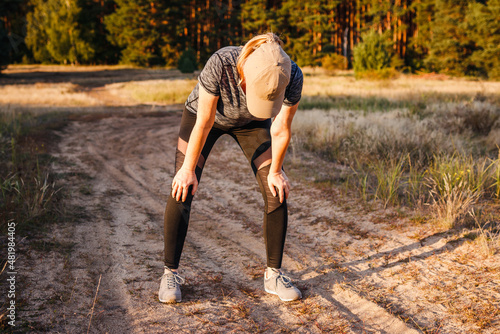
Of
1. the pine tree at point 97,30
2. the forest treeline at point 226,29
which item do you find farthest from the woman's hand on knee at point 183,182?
the pine tree at point 97,30

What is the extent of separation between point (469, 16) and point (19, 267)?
3226 cm

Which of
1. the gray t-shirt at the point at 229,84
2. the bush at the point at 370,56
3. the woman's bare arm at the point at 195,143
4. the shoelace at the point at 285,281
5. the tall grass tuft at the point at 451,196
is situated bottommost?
the shoelace at the point at 285,281

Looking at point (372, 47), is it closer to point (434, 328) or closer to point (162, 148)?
point (162, 148)

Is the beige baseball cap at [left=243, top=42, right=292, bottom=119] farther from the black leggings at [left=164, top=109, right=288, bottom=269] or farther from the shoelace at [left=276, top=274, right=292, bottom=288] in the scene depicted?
the shoelace at [left=276, top=274, right=292, bottom=288]

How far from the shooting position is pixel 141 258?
11.5 ft

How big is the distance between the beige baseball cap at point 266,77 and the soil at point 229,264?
1414 mm

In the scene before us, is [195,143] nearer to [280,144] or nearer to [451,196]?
[280,144]

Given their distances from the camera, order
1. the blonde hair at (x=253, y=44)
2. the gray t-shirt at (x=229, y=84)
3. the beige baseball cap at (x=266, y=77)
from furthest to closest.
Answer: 1. the gray t-shirt at (x=229, y=84)
2. the blonde hair at (x=253, y=44)
3. the beige baseball cap at (x=266, y=77)

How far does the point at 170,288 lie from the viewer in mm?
2791

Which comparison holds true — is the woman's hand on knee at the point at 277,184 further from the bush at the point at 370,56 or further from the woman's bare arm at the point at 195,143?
the bush at the point at 370,56

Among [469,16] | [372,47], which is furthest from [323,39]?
[372,47]

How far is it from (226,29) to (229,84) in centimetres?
4465

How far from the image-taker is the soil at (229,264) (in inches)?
102

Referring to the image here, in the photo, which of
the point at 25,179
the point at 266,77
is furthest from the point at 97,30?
the point at 266,77
